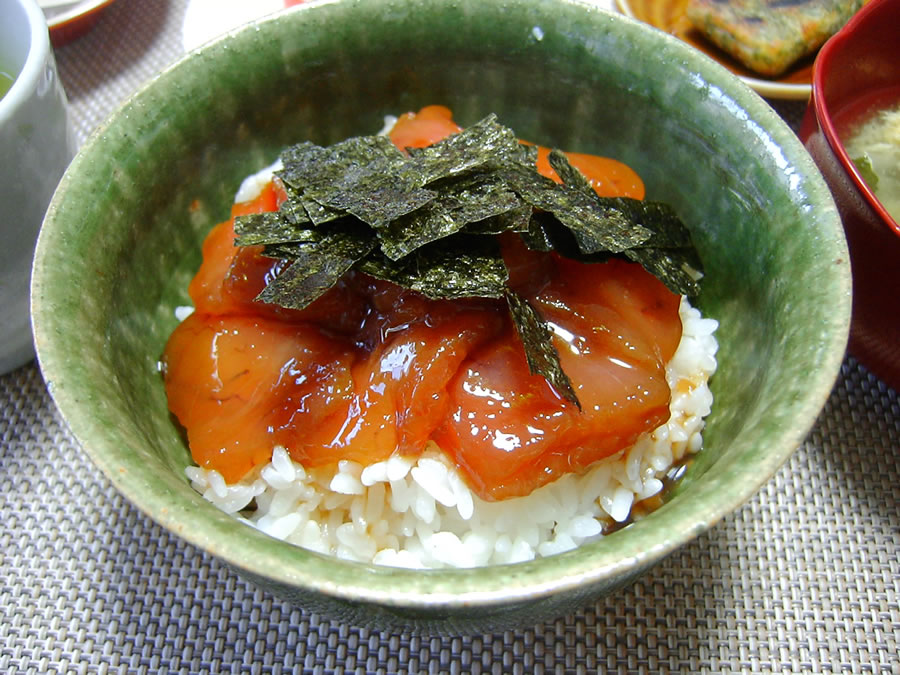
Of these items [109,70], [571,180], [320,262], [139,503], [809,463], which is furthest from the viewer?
[109,70]

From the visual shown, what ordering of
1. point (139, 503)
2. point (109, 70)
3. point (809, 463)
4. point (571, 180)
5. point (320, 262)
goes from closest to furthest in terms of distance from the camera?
point (139, 503), point (320, 262), point (571, 180), point (809, 463), point (109, 70)

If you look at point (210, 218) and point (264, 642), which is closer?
point (264, 642)

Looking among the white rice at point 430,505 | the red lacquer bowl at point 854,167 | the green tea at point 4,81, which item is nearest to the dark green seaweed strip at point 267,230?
the white rice at point 430,505

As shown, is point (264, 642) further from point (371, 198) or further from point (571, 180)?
point (571, 180)

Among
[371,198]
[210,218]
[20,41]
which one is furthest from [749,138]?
[20,41]

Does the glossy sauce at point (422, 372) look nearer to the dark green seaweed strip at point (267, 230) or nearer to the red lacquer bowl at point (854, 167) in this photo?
the dark green seaweed strip at point (267, 230)

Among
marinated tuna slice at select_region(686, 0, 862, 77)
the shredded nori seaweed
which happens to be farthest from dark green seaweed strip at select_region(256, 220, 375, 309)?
marinated tuna slice at select_region(686, 0, 862, 77)

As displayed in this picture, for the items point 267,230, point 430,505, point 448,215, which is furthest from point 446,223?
point 430,505
